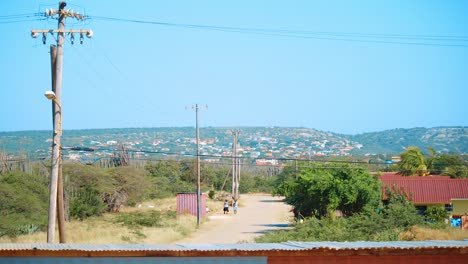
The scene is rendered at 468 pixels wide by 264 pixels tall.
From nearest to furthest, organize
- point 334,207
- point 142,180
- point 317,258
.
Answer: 1. point 317,258
2. point 334,207
3. point 142,180

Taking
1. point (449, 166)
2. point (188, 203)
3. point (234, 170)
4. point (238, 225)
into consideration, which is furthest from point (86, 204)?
point (449, 166)

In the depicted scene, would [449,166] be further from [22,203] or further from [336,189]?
[22,203]

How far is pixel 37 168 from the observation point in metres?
58.1

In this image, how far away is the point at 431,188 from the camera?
46156 mm

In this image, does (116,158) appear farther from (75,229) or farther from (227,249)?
(227,249)

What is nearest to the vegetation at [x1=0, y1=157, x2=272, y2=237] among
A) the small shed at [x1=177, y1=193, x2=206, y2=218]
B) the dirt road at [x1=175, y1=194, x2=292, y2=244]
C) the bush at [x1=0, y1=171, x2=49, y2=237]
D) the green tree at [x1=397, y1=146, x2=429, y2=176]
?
the bush at [x1=0, y1=171, x2=49, y2=237]

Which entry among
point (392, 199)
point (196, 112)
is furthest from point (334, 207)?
point (196, 112)

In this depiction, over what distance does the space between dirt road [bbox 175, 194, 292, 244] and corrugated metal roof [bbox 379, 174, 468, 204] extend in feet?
28.1

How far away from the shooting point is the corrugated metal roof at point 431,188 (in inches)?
1784

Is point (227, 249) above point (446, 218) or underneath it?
above

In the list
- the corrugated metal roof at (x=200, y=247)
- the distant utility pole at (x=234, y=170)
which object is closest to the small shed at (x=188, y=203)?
the distant utility pole at (x=234, y=170)

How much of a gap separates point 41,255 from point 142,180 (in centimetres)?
4877

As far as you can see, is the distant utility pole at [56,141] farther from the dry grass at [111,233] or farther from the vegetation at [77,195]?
the vegetation at [77,195]

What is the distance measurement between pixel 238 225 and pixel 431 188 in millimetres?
13761
